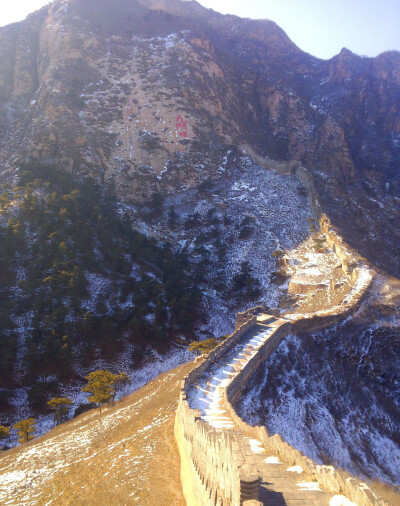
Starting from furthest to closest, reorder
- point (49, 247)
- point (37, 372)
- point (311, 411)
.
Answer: point (49, 247) → point (37, 372) → point (311, 411)

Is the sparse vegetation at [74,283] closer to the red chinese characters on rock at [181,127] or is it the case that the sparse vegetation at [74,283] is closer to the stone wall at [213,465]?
the stone wall at [213,465]

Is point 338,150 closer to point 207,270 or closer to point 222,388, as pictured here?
point 207,270

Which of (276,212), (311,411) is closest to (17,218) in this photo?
(311,411)

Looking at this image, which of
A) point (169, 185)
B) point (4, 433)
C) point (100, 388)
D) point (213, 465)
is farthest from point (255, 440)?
point (169, 185)

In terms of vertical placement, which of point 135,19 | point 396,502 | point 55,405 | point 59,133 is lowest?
point 396,502

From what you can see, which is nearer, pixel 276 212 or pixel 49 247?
pixel 49 247

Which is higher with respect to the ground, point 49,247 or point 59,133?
point 59,133

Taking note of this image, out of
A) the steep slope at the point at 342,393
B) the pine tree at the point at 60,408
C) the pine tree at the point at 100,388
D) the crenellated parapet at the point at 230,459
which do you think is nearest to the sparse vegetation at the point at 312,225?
the steep slope at the point at 342,393

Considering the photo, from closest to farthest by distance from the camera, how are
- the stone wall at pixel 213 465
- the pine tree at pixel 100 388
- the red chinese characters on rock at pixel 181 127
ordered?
the stone wall at pixel 213 465 → the pine tree at pixel 100 388 → the red chinese characters on rock at pixel 181 127
